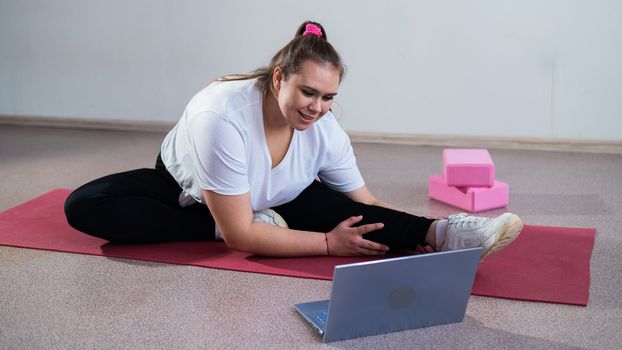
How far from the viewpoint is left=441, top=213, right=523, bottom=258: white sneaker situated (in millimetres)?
1934

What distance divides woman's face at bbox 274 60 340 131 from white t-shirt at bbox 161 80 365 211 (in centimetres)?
13

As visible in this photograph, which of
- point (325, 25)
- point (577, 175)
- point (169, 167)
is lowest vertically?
point (577, 175)

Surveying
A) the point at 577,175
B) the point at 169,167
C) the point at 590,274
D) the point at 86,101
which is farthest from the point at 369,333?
the point at 86,101

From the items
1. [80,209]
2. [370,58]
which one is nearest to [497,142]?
[370,58]

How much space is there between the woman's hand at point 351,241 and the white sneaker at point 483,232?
0.18 m

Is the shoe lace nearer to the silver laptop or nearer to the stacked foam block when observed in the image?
the silver laptop

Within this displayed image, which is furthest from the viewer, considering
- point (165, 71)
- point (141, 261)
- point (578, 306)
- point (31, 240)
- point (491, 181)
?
point (165, 71)

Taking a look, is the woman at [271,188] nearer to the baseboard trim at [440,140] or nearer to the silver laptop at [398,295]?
the silver laptop at [398,295]

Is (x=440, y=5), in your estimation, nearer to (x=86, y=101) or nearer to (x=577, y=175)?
(x=577, y=175)

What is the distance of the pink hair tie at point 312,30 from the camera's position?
2.01 metres

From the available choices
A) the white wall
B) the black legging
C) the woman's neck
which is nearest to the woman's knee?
the black legging

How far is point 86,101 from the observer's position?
4246 mm

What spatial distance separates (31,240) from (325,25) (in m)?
1.88

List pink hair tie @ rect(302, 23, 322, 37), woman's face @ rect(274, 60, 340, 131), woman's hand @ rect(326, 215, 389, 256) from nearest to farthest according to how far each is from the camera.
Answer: woman's face @ rect(274, 60, 340, 131) < pink hair tie @ rect(302, 23, 322, 37) < woman's hand @ rect(326, 215, 389, 256)
